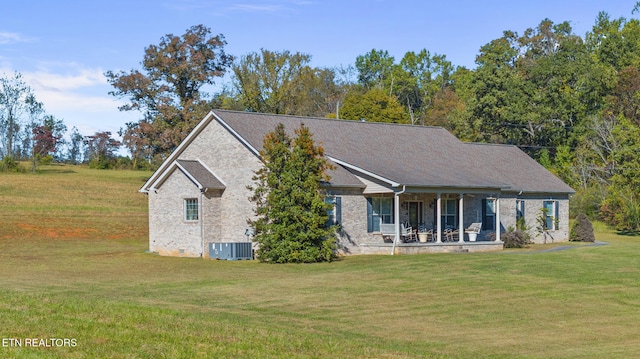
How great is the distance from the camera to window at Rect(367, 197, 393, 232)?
37406 millimetres

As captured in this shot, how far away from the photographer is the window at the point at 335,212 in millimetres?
36062

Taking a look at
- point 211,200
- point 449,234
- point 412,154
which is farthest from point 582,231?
point 211,200

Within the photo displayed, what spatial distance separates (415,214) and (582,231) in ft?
37.2

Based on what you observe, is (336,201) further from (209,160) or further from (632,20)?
(632,20)

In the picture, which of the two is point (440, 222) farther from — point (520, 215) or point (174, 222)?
point (174, 222)

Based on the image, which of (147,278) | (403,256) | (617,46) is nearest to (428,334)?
(147,278)

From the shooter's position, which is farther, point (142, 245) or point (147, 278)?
point (142, 245)

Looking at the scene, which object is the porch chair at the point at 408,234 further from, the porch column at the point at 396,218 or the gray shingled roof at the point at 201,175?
the gray shingled roof at the point at 201,175

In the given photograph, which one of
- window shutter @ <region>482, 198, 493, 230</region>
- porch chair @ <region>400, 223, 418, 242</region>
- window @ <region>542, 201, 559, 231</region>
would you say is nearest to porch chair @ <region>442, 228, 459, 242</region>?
porch chair @ <region>400, 223, 418, 242</region>

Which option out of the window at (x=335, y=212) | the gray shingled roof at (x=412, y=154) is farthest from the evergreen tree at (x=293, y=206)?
the gray shingled roof at (x=412, y=154)

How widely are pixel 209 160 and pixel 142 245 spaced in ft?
38.1

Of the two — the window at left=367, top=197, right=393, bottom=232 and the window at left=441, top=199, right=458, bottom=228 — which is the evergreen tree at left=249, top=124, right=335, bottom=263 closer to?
the window at left=367, top=197, right=393, bottom=232

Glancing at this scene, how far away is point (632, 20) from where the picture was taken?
93.2 metres

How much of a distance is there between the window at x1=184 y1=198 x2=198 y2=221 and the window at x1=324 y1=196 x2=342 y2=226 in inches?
240
